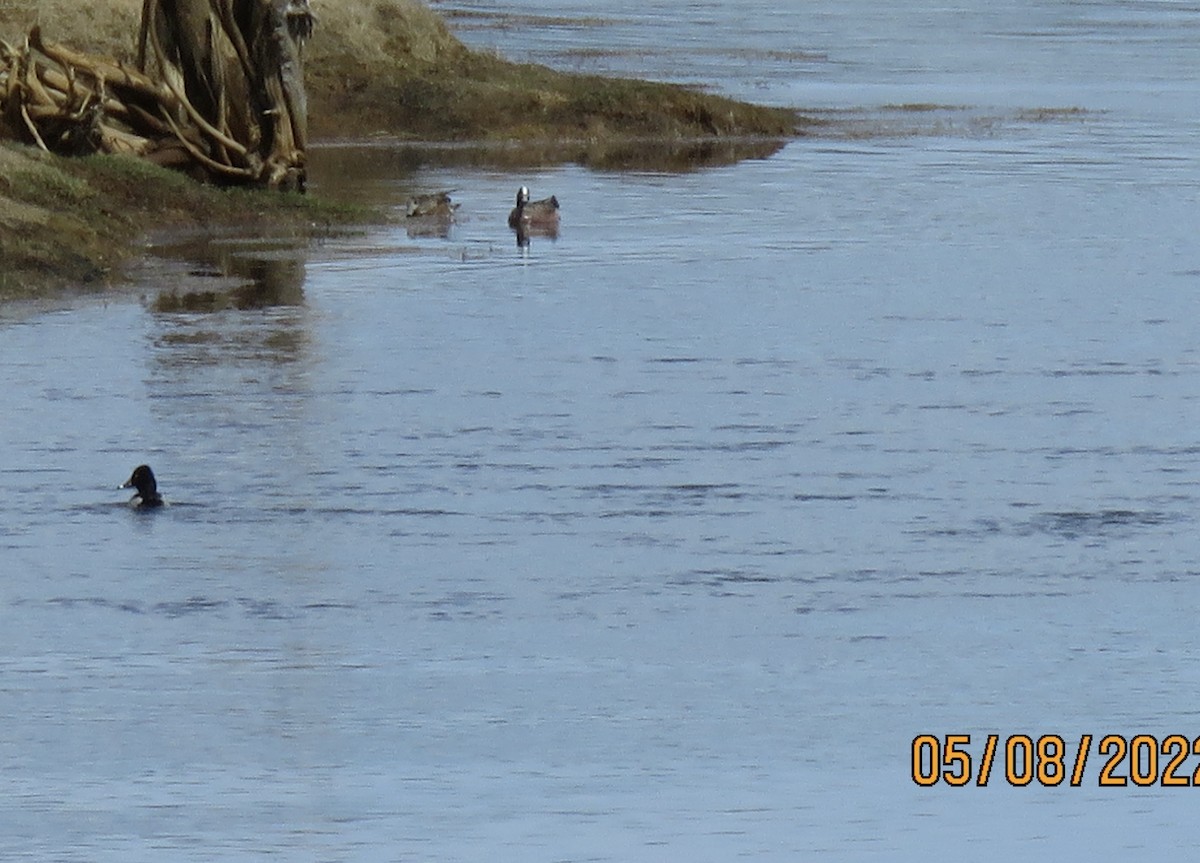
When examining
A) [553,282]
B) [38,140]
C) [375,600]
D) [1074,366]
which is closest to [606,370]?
[1074,366]

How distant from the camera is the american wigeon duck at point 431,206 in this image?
1059 inches

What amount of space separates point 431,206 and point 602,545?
13467mm

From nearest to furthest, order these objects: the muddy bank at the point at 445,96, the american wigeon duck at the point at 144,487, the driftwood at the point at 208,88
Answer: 1. the american wigeon duck at the point at 144,487
2. the driftwood at the point at 208,88
3. the muddy bank at the point at 445,96

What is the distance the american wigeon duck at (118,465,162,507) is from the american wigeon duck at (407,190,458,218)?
1265cm

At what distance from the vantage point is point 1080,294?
75.2ft

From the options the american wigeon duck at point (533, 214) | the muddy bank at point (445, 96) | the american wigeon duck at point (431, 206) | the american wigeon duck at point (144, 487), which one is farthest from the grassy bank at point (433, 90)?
the american wigeon duck at point (144, 487)

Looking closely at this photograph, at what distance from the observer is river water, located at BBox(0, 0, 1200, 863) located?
9875mm

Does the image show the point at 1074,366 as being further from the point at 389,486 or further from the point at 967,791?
the point at 967,791

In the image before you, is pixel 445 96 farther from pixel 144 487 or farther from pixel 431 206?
pixel 144 487

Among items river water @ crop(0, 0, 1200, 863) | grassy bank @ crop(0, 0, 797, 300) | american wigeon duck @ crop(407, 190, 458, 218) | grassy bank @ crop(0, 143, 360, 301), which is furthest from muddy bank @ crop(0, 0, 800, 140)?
river water @ crop(0, 0, 1200, 863)

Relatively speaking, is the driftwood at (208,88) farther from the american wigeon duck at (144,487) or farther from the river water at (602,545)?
the american wigeon duck at (144,487)

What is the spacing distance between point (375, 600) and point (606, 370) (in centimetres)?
637

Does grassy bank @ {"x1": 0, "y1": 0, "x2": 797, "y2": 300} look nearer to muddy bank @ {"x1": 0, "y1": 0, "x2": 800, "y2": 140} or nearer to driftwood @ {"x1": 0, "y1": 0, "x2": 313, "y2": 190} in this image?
muddy bank @ {"x1": 0, "y1": 0, "x2": 800, "y2": 140}

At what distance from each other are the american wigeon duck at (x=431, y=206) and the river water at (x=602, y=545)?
0.22m
